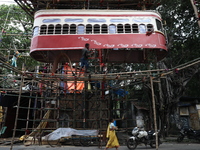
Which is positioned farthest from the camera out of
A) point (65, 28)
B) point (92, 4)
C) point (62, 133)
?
point (92, 4)

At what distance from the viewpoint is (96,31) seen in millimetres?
9875

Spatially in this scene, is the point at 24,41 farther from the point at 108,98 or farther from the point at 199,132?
the point at 199,132

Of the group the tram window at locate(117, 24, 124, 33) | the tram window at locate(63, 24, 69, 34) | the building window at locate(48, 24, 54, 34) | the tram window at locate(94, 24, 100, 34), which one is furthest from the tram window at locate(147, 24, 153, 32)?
the building window at locate(48, 24, 54, 34)

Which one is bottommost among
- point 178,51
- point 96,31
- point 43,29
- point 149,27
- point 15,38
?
point 96,31

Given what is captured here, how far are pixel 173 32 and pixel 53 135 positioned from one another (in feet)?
40.7

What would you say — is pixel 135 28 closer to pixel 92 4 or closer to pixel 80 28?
pixel 80 28

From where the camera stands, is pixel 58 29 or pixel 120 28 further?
pixel 120 28

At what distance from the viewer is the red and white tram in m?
9.48

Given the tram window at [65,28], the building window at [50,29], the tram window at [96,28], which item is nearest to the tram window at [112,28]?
the tram window at [96,28]

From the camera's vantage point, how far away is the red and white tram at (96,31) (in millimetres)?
9484

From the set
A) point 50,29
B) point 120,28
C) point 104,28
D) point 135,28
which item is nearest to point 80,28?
point 104,28

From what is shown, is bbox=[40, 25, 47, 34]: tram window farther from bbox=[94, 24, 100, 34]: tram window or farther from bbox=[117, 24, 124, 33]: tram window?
bbox=[117, 24, 124, 33]: tram window

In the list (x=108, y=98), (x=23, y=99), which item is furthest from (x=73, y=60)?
(x=23, y=99)

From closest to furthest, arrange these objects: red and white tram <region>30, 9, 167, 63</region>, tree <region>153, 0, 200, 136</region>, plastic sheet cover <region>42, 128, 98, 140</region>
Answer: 1. plastic sheet cover <region>42, 128, 98, 140</region>
2. red and white tram <region>30, 9, 167, 63</region>
3. tree <region>153, 0, 200, 136</region>
